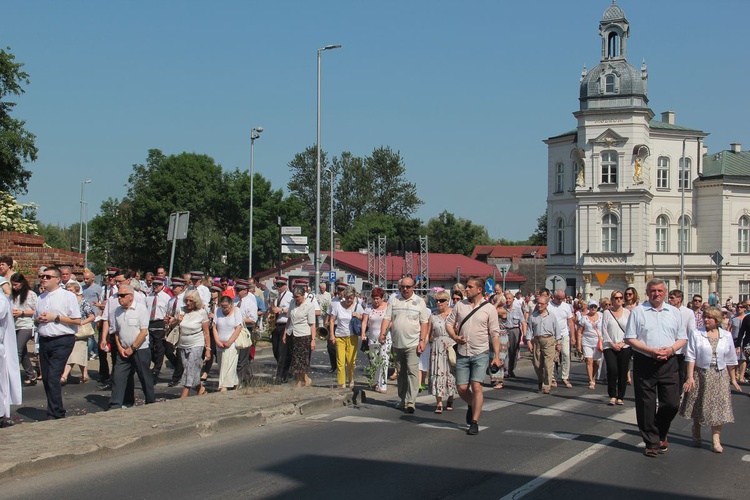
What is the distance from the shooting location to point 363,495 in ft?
23.9

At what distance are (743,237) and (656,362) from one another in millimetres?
56996

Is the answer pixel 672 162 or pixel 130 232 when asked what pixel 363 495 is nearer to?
pixel 672 162

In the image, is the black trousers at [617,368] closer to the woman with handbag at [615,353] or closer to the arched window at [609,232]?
the woman with handbag at [615,353]

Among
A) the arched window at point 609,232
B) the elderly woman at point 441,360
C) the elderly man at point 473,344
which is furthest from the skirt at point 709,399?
the arched window at point 609,232

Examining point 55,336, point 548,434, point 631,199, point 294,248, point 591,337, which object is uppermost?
point 631,199

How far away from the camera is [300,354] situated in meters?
14.1

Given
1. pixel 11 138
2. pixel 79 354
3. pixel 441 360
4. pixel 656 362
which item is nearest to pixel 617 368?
pixel 441 360

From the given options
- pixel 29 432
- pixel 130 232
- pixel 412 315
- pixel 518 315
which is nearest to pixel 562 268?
pixel 130 232

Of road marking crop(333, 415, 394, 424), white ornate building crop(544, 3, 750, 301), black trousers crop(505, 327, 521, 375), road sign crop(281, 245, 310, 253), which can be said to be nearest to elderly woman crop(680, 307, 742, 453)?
road marking crop(333, 415, 394, 424)

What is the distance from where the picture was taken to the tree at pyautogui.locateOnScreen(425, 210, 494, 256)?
10694cm

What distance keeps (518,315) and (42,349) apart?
10466 mm

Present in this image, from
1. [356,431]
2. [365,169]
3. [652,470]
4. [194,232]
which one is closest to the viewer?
[652,470]

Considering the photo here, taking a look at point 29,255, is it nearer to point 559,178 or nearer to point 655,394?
point 655,394

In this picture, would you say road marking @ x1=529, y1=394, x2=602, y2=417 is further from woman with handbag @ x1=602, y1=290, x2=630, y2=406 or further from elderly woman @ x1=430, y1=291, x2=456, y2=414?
elderly woman @ x1=430, y1=291, x2=456, y2=414
